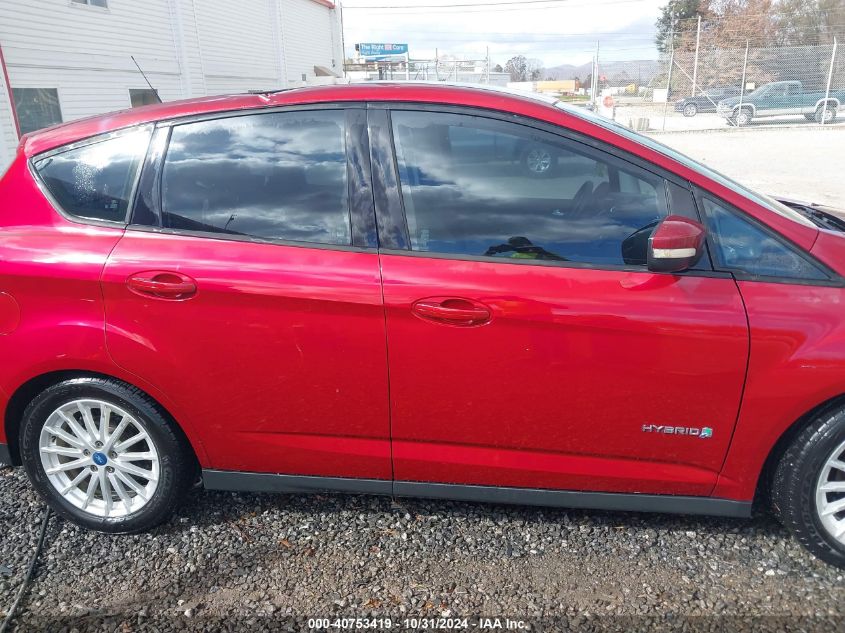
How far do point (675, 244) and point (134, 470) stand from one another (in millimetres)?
2273

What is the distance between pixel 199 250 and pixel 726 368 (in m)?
1.94

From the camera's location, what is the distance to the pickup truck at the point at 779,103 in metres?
22.8

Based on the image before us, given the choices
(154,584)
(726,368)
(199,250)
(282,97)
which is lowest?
(154,584)

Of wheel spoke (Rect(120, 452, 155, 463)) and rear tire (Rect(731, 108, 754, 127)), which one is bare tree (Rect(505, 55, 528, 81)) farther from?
wheel spoke (Rect(120, 452, 155, 463))

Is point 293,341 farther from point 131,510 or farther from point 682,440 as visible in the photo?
point 682,440

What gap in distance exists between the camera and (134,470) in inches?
106

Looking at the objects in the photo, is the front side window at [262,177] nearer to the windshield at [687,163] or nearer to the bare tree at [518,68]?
the windshield at [687,163]

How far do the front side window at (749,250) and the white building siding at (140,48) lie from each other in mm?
11800

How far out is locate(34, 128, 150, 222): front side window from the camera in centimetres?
256

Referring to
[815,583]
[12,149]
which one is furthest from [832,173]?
[12,149]

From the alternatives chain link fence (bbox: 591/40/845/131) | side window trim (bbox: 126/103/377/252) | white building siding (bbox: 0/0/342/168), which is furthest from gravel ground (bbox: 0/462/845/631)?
chain link fence (bbox: 591/40/845/131)

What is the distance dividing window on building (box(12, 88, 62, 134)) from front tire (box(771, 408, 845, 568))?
12785 millimetres

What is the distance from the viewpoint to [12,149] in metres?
11.2

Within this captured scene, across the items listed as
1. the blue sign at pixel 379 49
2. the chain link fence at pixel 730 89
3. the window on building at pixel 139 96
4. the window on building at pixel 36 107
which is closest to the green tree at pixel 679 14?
the blue sign at pixel 379 49
